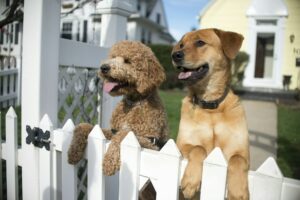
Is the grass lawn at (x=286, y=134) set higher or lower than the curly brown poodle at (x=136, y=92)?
lower

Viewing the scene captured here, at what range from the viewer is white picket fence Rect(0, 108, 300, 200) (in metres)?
1.37

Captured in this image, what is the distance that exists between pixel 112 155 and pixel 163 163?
344mm

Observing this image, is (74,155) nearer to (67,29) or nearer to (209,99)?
(209,99)

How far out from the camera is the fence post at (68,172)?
2053 mm

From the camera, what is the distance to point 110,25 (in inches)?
135

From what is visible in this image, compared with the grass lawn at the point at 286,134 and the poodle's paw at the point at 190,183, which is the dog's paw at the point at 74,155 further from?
the grass lawn at the point at 286,134

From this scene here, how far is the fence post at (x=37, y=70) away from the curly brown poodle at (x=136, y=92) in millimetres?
364

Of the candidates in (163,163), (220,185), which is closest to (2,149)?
(163,163)

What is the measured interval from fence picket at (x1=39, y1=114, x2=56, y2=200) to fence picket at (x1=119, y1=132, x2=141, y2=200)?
0.66 m

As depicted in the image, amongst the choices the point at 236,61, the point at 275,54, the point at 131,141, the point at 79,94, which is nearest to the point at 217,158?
the point at 131,141

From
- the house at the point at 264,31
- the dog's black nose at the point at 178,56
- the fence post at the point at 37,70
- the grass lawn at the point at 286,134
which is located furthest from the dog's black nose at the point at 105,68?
the house at the point at 264,31

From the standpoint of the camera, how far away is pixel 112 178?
8.24 ft

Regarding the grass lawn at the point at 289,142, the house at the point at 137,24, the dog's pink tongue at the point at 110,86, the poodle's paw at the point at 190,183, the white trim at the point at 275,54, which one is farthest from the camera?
the house at the point at 137,24

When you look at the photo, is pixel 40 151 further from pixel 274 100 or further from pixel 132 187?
pixel 274 100
